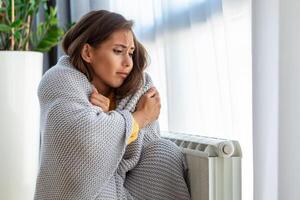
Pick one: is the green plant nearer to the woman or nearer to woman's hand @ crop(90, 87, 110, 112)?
the woman

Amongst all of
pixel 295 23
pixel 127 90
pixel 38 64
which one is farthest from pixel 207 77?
pixel 38 64

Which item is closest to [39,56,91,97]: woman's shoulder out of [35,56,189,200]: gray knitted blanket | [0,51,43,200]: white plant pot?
[35,56,189,200]: gray knitted blanket

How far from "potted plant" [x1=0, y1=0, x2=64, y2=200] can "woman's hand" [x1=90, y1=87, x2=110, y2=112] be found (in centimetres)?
78

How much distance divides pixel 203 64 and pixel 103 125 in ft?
1.67

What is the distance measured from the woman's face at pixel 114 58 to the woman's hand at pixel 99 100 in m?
0.06

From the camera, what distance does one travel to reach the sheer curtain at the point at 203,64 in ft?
4.77

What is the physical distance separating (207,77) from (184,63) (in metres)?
0.15

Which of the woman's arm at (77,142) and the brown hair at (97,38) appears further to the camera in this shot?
the brown hair at (97,38)

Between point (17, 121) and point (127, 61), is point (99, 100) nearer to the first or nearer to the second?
point (127, 61)

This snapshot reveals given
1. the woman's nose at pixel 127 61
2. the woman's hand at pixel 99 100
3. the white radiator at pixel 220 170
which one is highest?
the woman's nose at pixel 127 61

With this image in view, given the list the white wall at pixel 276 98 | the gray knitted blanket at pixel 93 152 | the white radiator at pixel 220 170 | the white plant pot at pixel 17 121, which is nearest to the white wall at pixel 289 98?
the white wall at pixel 276 98

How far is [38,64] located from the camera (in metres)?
2.14

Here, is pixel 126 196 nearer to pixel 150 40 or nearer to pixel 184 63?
pixel 184 63

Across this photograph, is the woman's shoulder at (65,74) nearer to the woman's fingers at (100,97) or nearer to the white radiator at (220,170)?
the woman's fingers at (100,97)
